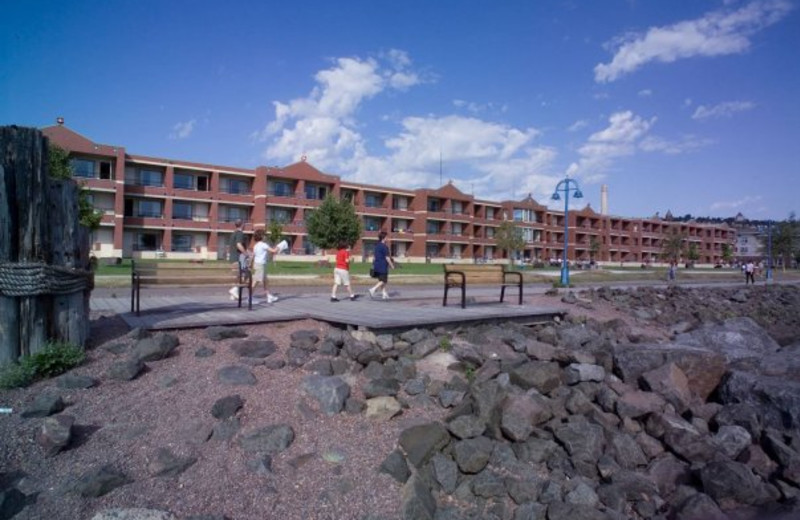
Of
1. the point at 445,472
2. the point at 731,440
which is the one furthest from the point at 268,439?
the point at 731,440

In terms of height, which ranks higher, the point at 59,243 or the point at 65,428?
the point at 59,243

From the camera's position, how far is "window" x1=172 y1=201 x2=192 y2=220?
175 ft

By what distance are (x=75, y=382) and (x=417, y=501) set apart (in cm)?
388

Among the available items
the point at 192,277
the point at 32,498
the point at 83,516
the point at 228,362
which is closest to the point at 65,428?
the point at 32,498

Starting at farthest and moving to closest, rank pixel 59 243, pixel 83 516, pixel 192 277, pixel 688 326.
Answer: pixel 688 326 < pixel 192 277 < pixel 59 243 < pixel 83 516

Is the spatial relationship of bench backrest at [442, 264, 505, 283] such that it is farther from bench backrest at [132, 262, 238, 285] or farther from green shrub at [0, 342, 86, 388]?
green shrub at [0, 342, 86, 388]

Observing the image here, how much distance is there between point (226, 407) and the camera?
5.20 m

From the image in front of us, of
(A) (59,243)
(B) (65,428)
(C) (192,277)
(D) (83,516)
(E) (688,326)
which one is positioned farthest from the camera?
(E) (688,326)

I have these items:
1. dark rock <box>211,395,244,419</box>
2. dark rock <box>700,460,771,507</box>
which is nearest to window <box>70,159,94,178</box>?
dark rock <box>211,395,244,419</box>

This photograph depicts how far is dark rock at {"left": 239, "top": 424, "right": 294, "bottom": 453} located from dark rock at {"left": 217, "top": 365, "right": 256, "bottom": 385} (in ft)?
3.02

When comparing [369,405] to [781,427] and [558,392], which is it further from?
[781,427]

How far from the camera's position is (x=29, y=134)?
591 cm

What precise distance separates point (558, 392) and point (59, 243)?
6617 mm

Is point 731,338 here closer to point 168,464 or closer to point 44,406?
point 168,464
